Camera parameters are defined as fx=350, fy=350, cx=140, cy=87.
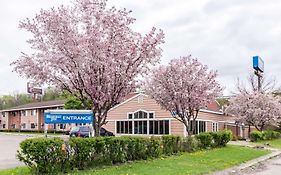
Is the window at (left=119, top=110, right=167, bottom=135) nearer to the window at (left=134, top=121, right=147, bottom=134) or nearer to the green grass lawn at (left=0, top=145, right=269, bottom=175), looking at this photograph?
the window at (left=134, top=121, right=147, bottom=134)

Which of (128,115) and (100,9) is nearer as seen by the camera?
(100,9)

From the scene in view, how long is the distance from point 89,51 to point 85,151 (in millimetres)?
3625

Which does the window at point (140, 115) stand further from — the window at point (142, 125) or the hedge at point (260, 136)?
the hedge at point (260, 136)

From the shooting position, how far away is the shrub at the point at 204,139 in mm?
21859

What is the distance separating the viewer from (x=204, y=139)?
22172 millimetres

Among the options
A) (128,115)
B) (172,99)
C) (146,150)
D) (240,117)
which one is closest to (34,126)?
(128,115)

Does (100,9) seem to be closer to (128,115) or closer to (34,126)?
(128,115)

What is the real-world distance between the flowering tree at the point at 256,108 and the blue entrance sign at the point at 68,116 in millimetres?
26787

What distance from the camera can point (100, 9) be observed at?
13.3m

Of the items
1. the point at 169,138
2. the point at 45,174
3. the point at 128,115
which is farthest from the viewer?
the point at 128,115

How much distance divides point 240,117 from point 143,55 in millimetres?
28122

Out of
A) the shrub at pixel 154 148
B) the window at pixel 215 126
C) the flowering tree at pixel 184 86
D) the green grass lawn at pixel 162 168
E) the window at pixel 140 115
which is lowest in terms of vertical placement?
the window at pixel 215 126

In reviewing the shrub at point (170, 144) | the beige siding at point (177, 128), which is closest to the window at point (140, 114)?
the beige siding at point (177, 128)

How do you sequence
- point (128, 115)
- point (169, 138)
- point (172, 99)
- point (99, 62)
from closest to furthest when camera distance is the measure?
point (99, 62) < point (169, 138) < point (172, 99) < point (128, 115)
